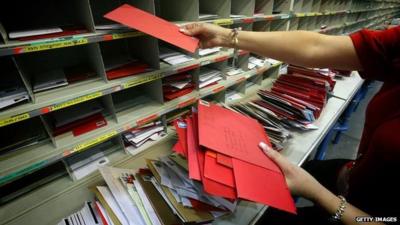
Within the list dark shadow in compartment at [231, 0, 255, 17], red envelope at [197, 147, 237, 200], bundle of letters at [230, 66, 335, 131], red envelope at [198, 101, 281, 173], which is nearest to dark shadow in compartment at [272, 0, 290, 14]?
dark shadow in compartment at [231, 0, 255, 17]

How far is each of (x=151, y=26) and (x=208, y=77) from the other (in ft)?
2.72

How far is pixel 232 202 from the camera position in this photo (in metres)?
1.00

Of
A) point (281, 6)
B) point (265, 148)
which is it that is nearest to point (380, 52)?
point (265, 148)

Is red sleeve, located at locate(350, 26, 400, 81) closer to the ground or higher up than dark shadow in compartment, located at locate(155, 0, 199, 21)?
closer to the ground

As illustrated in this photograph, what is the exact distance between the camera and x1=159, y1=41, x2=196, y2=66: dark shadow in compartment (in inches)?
53.6

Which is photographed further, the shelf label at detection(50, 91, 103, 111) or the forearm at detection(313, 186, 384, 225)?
the shelf label at detection(50, 91, 103, 111)

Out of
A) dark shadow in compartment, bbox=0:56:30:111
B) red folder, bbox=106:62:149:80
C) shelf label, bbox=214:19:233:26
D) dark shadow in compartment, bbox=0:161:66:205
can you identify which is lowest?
dark shadow in compartment, bbox=0:161:66:205

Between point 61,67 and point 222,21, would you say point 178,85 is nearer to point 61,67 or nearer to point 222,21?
point 222,21

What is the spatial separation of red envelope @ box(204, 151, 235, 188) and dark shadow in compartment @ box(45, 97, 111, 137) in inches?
29.2

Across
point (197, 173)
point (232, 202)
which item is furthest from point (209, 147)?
point (232, 202)

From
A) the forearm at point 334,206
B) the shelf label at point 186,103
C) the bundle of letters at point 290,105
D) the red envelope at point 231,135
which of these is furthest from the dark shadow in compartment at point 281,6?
the forearm at point 334,206

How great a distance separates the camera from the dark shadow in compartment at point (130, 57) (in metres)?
1.20

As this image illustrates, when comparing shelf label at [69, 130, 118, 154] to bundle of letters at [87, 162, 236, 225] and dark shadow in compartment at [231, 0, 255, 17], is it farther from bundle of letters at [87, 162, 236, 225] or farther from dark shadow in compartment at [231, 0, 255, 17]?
dark shadow in compartment at [231, 0, 255, 17]

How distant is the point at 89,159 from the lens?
1332 millimetres
